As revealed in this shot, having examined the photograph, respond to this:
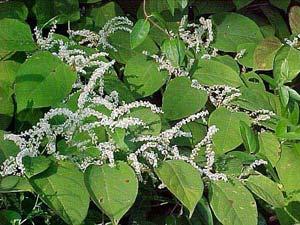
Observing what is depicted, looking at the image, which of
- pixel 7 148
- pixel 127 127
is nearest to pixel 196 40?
pixel 127 127

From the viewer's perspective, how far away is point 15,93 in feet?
4.71

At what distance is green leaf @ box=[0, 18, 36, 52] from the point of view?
1.56m

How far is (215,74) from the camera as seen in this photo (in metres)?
1.68

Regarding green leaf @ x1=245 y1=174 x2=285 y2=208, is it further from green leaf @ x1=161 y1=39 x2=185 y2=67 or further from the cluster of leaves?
green leaf @ x1=161 y1=39 x2=185 y2=67

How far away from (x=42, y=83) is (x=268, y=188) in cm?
54

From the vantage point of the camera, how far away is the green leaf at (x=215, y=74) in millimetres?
1656

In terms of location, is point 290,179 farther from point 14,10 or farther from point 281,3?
point 14,10

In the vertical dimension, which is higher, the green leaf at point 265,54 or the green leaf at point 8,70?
the green leaf at point 8,70

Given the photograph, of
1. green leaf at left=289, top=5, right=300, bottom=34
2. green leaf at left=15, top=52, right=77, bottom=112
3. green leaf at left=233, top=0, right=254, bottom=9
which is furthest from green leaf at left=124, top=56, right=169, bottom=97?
green leaf at left=289, top=5, right=300, bottom=34

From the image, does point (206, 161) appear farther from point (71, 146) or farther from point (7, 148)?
point (7, 148)

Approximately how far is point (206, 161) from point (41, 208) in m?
0.37

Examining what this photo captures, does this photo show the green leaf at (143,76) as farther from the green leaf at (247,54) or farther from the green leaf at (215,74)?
the green leaf at (247,54)

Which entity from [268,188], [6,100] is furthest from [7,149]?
[268,188]

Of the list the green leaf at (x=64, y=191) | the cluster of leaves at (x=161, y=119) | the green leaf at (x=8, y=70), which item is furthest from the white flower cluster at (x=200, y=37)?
the green leaf at (x=64, y=191)
